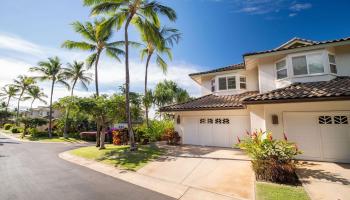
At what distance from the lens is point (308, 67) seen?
465 inches

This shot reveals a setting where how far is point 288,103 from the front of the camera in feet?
34.0

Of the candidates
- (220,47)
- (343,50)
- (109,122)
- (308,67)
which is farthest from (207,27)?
(109,122)

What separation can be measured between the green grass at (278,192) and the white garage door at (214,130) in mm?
7494

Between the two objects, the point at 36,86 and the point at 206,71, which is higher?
the point at 36,86

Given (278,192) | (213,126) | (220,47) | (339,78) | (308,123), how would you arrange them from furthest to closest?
1. (220,47)
2. (213,126)
3. (339,78)
4. (308,123)
5. (278,192)

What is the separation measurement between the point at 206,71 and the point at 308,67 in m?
8.23

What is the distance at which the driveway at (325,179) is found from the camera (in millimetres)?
5656

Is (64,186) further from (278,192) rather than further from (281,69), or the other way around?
(281,69)

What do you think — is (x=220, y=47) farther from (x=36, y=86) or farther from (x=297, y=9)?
(x=36, y=86)

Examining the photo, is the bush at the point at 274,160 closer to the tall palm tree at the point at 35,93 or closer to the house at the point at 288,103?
the house at the point at 288,103

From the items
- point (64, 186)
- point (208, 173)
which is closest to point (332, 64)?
point (208, 173)

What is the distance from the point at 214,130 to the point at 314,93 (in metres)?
7.34

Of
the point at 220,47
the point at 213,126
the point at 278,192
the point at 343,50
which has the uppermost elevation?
the point at 220,47

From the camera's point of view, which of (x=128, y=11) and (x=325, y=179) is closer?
(x=325, y=179)
